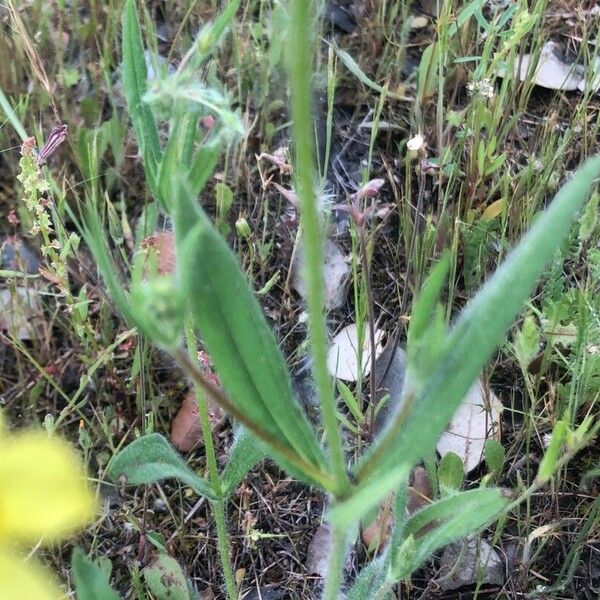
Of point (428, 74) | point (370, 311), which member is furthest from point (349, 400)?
point (428, 74)

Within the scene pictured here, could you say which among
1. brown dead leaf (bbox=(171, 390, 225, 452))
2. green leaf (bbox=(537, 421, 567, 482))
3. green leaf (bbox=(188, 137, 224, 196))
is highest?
green leaf (bbox=(188, 137, 224, 196))

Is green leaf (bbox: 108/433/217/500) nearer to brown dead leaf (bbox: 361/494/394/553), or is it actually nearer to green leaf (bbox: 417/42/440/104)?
brown dead leaf (bbox: 361/494/394/553)

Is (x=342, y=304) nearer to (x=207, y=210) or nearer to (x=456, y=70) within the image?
(x=207, y=210)

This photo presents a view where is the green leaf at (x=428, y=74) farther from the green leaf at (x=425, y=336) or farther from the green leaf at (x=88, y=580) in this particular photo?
the green leaf at (x=88, y=580)

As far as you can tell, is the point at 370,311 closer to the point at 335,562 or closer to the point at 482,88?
the point at 335,562

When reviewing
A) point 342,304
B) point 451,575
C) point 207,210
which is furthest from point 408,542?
point 207,210

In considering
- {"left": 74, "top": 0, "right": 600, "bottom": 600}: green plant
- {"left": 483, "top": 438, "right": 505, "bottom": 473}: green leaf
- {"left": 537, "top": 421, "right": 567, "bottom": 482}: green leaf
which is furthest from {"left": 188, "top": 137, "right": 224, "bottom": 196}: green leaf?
{"left": 483, "top": 438, "right": 505, "bottom": 473}: green leaf

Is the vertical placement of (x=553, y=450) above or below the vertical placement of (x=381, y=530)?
above
